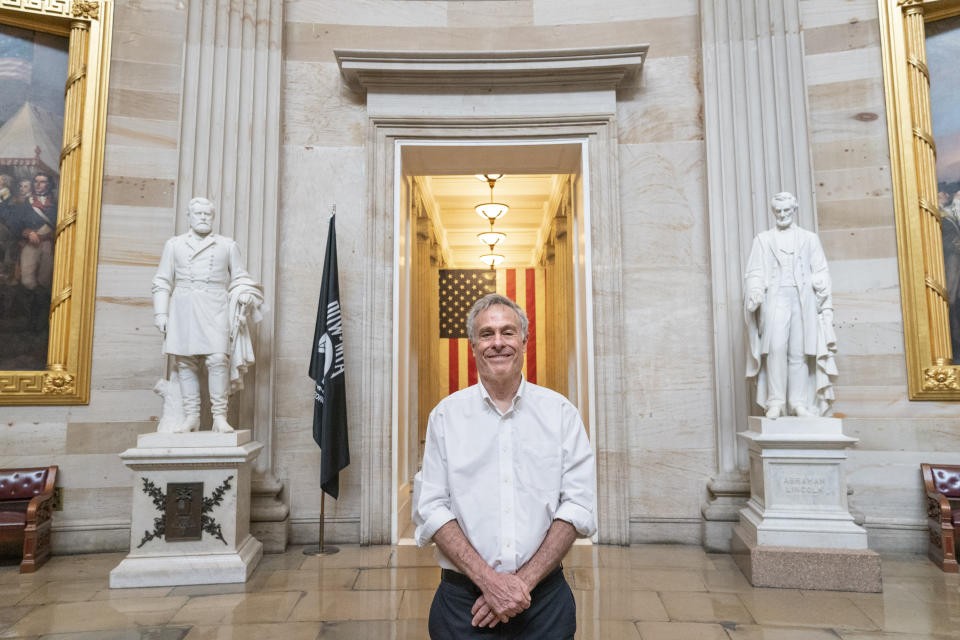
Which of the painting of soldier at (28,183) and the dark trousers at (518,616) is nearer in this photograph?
the dark trousers at (518,616)

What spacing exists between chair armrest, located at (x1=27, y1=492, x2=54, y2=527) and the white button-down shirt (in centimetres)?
403

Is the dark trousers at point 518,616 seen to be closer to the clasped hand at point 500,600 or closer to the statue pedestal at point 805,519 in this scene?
the clasped hand at point 500,600

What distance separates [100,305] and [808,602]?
19.0ft

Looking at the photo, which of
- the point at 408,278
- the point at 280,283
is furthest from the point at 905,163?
the point at 280,283

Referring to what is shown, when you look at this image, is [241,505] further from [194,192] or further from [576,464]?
[576,464]

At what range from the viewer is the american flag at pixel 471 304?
10531 millimetres

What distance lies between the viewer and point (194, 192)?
5199mm

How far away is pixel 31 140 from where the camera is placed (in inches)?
204

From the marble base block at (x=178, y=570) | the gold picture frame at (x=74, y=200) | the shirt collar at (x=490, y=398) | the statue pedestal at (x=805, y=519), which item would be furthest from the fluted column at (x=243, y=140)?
the statue pedestal at (x=805, y=519)

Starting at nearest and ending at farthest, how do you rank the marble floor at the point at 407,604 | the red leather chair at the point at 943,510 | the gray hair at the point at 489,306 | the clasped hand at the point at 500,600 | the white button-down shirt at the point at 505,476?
the clasped hand at the point at 500,600, the white button-down shirt at the point at 505,476, the gray hair at the point at 489,306, the marble floor at the point at 407,604, the red leather chair at the point at 943,510

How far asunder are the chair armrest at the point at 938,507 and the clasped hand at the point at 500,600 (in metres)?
4.28

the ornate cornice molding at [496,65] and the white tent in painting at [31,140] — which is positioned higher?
the ornate cornice molding at [496,65]

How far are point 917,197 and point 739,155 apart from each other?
4.93ft

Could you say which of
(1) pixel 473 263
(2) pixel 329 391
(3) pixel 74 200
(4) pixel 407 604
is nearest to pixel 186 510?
(2) pixel 329 391
